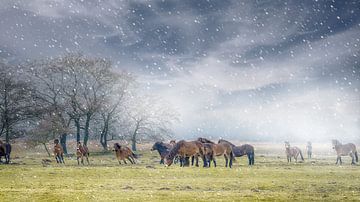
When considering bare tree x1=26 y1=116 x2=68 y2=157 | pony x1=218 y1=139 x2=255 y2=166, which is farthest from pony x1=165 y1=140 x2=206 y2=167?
bare tree x1=26 y1=116 x2=68 y2=157

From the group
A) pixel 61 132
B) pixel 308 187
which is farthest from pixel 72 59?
pixel 308 187

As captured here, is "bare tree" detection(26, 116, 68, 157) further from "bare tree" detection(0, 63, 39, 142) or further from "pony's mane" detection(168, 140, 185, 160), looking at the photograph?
"pony's mane" detection(168, 140, 185, 160)

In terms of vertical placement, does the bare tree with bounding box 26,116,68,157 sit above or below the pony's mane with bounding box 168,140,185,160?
above

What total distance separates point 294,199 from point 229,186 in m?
5.11

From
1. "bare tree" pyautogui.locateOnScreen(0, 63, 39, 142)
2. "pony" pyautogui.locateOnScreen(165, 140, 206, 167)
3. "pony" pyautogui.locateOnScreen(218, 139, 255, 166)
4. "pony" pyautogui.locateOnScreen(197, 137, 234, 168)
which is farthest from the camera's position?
"bare tree" pyautogui.locateOnScreen(0, 63, 39, 142)

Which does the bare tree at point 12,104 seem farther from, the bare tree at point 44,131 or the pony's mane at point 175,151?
the pony's mane at point 175,151

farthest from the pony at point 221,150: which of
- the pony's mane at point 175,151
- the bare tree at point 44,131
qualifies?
the bare tree at point 44,131

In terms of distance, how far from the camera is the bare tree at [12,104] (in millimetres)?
57844

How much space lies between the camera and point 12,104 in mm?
58688

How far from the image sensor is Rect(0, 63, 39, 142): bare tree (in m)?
57.8

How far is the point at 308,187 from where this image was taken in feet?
61.1

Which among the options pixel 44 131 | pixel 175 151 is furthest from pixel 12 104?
pixel 175 151

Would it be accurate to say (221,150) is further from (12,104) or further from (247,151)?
(12,104)

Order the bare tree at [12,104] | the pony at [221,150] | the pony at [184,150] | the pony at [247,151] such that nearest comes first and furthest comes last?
the pony at [184,150] → the pony at [221,150] → the pony at [247,151] → the bare tree at [12,104]
